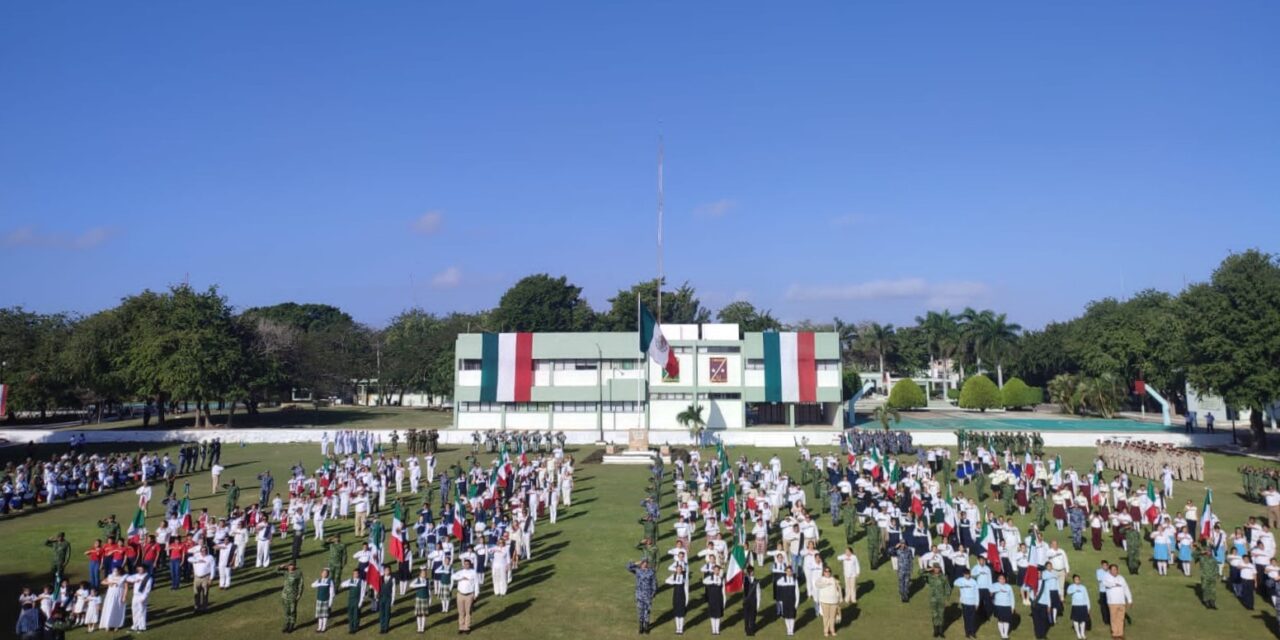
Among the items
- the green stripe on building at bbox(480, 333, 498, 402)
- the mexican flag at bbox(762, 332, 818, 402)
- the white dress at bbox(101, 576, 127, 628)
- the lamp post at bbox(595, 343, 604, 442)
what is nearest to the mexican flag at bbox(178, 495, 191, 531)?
the white dress at bbox(101, 576, 127, 628)

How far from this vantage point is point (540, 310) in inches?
3762

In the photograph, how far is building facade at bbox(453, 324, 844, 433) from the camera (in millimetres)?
54906

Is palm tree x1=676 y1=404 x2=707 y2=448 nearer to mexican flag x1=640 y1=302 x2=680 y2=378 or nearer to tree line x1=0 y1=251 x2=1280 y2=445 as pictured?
mexican flag x1=640 y1=302 x2=680 y2=378

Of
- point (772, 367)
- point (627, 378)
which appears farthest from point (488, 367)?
point (772, 367)

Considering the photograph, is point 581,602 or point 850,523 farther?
point 850,523

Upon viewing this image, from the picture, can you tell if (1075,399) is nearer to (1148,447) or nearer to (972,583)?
(1148,447)

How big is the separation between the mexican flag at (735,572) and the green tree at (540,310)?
256ft

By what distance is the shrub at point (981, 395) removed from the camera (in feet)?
238

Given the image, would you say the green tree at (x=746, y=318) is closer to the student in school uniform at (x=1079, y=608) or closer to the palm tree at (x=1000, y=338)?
the palm tree at (x=1000, y=338)

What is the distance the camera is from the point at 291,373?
6962 cm

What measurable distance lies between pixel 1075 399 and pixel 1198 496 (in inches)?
1587

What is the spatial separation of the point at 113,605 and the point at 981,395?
235ft

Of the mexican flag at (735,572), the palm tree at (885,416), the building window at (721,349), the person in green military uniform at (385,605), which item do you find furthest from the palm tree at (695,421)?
the person in green military uniform at (385,605)

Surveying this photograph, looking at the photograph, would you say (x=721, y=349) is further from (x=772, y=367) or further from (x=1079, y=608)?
(x=1079, y=608)
